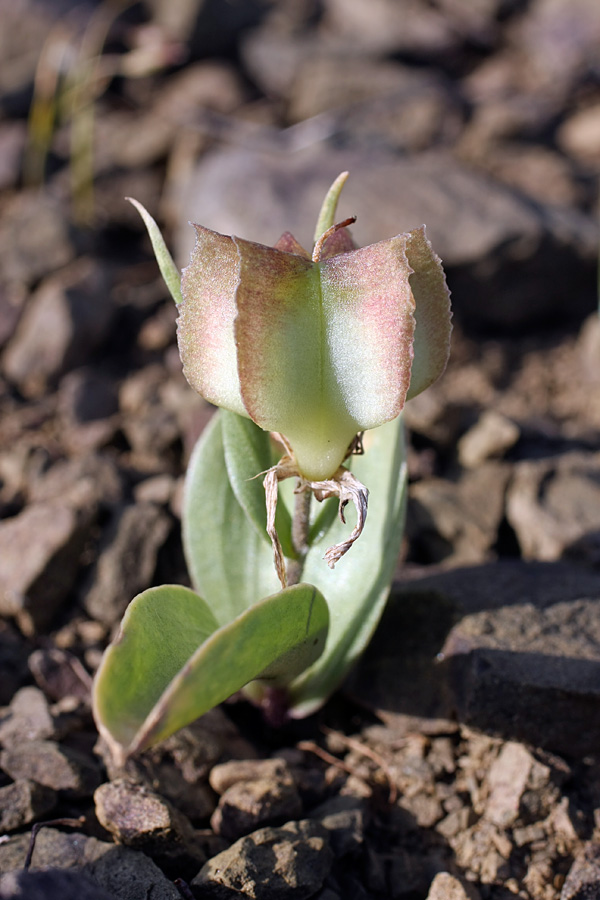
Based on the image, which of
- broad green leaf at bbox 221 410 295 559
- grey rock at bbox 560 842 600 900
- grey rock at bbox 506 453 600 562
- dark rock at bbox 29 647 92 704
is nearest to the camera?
grey rock at bbox 560 842 600 900

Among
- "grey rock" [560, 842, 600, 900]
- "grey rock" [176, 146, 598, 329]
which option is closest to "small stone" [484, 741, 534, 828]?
"grey rock" [560, 842, 600, 900]

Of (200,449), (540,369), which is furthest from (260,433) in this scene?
(540,369)

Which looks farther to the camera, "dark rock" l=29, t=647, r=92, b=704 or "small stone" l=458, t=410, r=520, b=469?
"small stone" l=458, t=410, r=520, b=469

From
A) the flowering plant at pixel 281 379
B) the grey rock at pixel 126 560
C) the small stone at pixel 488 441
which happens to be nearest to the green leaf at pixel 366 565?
the flowering plant at pixel 281 379

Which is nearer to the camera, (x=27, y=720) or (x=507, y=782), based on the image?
(x=507, y=782)

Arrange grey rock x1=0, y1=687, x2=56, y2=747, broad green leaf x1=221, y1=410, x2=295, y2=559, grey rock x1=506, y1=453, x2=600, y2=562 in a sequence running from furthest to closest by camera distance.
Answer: grey rock x1=506, y1=453, x2=600, y2=562 < grey rock x1=0, y1=687, x2=56, y2=747 < broad green leaf x1=221, y1=410, x2=295, y2=559

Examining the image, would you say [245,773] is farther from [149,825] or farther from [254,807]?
[149,825]

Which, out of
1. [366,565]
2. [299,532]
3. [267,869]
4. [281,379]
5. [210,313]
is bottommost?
[267,869]

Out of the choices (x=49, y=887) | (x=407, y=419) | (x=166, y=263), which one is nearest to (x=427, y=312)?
(x=166, y=263)

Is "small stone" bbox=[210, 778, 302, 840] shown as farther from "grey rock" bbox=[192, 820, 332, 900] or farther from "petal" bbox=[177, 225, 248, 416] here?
"petal" bbox=[177, 225, 248, 416]
